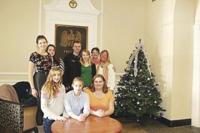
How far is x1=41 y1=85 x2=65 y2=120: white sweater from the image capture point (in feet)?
9.97

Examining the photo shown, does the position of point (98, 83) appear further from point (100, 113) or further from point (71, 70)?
point (71, 70)

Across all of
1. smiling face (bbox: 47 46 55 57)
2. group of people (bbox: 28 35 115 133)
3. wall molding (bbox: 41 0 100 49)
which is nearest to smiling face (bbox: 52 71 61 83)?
group of people (bbox: 28 35 115 133)

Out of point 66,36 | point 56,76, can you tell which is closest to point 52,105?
point 56,76

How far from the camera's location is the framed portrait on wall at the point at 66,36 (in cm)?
573

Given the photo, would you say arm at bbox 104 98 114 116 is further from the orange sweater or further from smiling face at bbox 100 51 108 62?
smiling face at bbox 100 51 108 62

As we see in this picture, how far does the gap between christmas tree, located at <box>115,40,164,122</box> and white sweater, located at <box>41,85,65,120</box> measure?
2383 millimetres

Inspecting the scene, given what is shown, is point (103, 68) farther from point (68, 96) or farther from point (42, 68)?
point (68, 96)

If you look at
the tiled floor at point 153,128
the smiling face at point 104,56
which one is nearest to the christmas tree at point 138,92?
the tiled floor at point 153,128

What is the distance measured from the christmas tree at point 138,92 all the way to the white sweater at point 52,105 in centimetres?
238

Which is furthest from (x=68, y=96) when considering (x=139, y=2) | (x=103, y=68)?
(x=139, y=2)

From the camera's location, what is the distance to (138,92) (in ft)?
17.3

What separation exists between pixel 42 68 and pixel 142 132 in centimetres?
239

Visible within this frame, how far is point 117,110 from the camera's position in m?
5.45

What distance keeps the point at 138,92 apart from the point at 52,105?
255 centimetres
